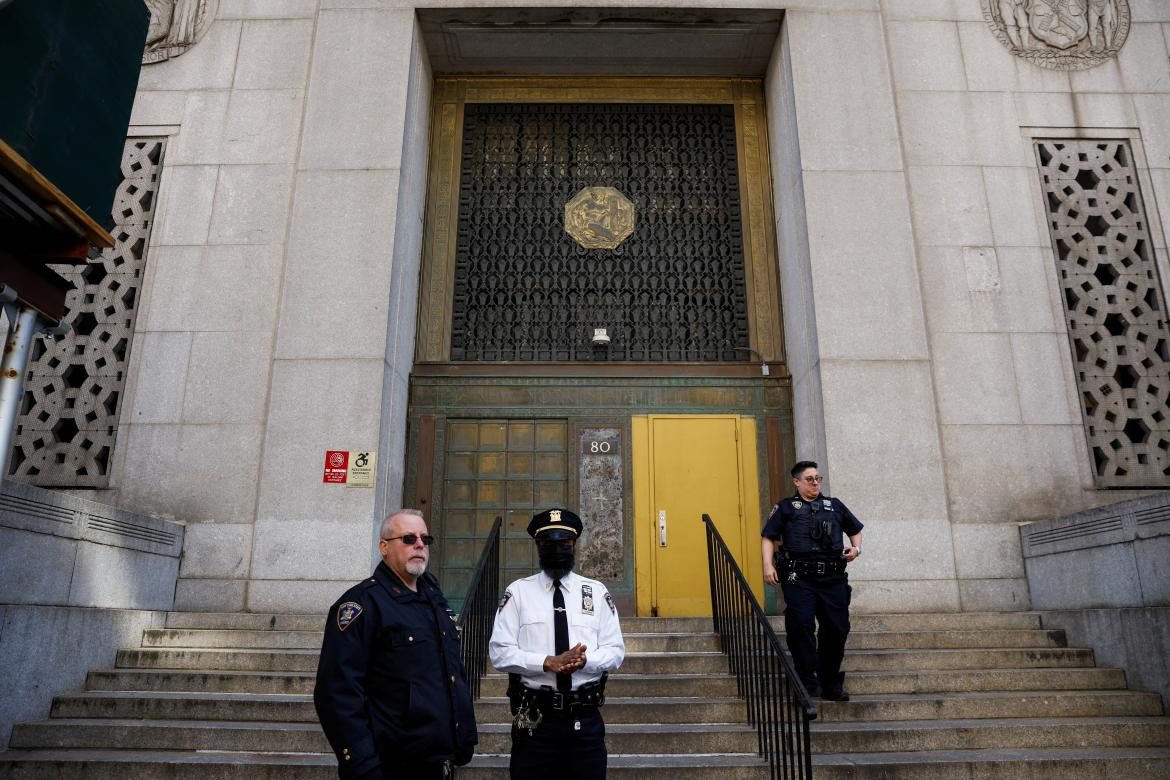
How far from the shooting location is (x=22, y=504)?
21.6ft

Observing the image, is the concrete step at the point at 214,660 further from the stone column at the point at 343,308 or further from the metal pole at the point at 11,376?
the metal pole at the point at 11,376

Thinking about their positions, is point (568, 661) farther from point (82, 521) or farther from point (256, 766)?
point (82, 521)

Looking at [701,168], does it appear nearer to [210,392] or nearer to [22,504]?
[210,392]

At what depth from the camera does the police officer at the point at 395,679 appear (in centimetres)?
305

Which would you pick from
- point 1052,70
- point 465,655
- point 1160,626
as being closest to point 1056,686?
point 1160,626

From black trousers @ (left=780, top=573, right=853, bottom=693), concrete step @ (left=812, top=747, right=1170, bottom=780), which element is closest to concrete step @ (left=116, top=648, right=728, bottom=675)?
black trousers @ (left=780, top=573, right=853, bottom=693)

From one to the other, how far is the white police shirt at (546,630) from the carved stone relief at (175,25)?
10.0 meters

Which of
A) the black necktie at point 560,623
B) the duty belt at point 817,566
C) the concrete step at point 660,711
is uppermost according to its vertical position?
the duty belt at point 817,566

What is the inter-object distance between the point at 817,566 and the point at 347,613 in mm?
3936

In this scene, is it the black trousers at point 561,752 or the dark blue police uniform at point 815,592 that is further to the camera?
the dark blue police uniform at point 815,592

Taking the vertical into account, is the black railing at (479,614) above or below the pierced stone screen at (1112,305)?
below

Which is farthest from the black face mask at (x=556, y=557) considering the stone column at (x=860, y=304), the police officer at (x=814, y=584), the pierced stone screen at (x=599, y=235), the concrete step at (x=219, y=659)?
the pierced stone screen at (x=599, y=235)

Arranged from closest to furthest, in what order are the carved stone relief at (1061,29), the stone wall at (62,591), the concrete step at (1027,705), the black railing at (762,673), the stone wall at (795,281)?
the black railing at (762,673) < the stone wall at (62,591) < the concrete step at (1027,705) < the stone wall at (795,281) < the carved stone relief at (1061,29)

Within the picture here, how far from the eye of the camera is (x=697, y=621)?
777 cm
